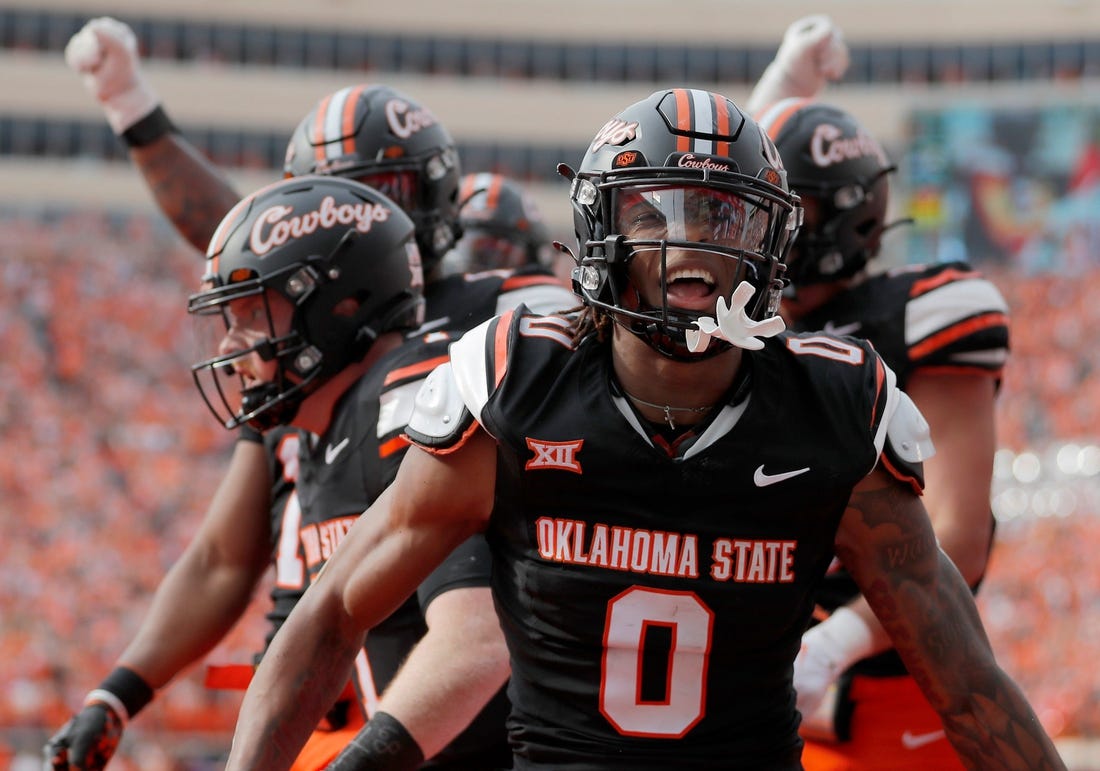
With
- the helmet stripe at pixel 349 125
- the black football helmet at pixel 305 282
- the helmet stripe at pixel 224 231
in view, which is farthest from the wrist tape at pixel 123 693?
the helmet stripe at pixel 349 125

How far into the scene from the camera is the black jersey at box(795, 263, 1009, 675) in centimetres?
389

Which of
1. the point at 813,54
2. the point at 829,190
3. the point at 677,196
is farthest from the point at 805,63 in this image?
the point at 677,196

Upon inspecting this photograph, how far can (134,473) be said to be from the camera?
2061cm

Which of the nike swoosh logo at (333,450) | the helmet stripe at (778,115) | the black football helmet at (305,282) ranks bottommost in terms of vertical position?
the nike swoosh logo at (333,450)

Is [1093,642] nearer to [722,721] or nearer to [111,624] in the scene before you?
[111,624]

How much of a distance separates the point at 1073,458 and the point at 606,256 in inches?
909

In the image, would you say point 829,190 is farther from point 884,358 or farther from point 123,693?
point 123,693

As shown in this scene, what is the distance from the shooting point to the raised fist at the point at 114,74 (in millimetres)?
5293

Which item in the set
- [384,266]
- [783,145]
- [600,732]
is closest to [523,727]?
[600,732]

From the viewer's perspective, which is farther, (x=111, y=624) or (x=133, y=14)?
(x=133, y=14)

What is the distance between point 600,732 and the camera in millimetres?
2516

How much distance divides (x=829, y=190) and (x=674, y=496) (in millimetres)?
1910

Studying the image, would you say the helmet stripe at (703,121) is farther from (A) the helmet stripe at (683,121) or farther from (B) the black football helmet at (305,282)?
(B) the black football helmet at (305,282)

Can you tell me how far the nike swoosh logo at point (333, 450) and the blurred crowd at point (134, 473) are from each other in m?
10.3
